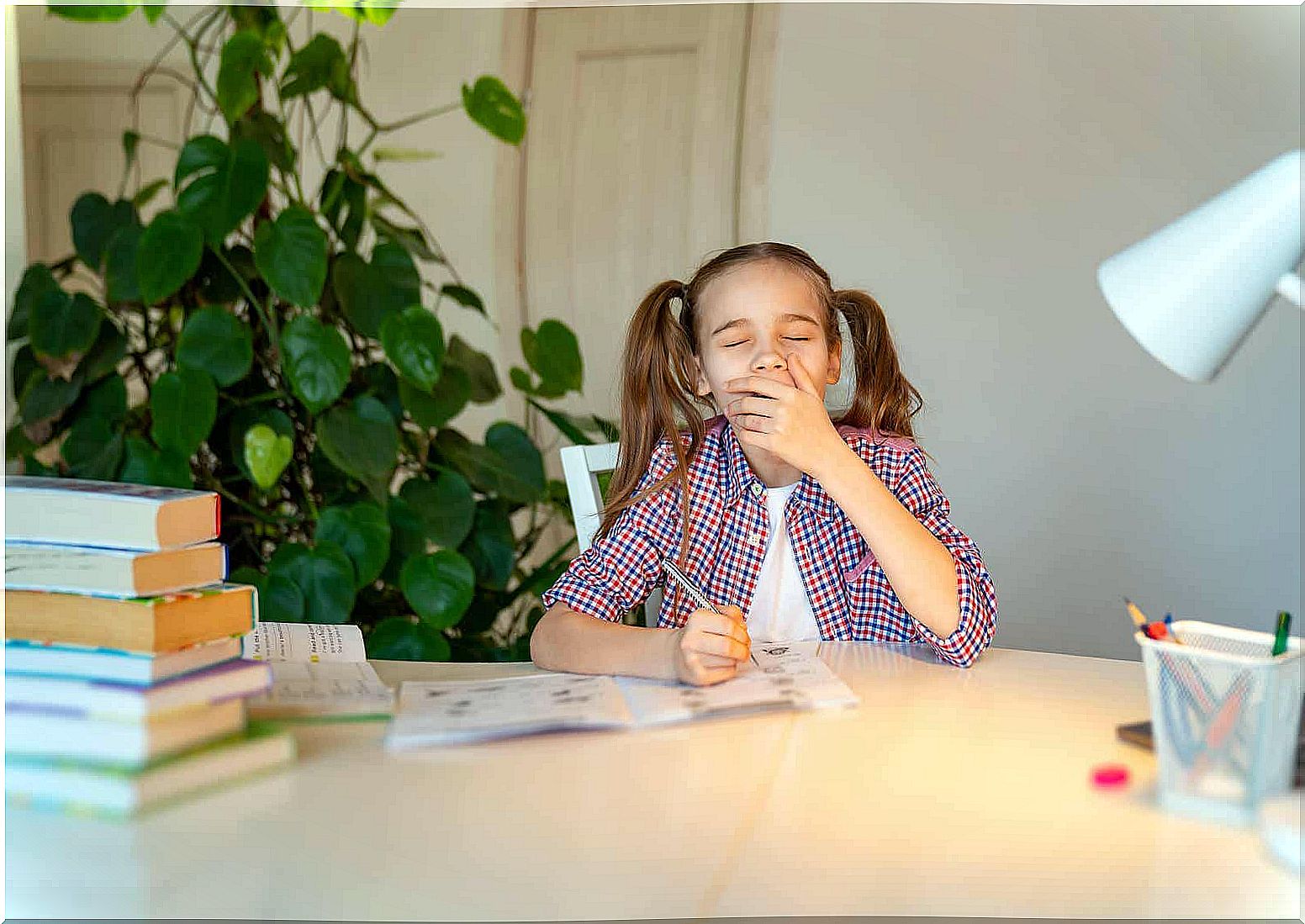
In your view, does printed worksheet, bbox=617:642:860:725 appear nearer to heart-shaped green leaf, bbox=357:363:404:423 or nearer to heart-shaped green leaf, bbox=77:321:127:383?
heart-shaped green leaf, bbox=357:363:404:423

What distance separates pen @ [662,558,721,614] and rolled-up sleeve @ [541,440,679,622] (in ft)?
0.09

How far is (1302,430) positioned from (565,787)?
2.35 meters

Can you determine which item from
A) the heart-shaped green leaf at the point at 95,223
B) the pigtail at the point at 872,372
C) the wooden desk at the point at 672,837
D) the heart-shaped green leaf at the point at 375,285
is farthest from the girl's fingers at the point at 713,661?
the heart-shaped green leaf at the point at 95,223

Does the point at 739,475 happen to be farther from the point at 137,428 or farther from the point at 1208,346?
the point at 137,428

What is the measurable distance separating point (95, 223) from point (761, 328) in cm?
133

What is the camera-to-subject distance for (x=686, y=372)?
162 centimetres

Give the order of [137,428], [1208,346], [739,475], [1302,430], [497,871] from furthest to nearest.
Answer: [1302,430] → [137,428] → [739,475] → [1208,346] → [497,871]

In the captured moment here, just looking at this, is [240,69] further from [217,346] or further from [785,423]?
[785,423]

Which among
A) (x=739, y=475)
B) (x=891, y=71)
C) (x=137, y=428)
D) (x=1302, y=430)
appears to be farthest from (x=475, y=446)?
(x=1302, y=430)

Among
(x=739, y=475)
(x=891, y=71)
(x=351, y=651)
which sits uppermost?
(x=891, y=71)

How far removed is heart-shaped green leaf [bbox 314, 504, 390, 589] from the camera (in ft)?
6.59

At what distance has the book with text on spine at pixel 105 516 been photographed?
0.82 metres

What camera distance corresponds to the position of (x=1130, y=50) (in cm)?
263

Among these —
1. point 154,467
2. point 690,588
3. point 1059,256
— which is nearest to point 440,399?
point 154,467
